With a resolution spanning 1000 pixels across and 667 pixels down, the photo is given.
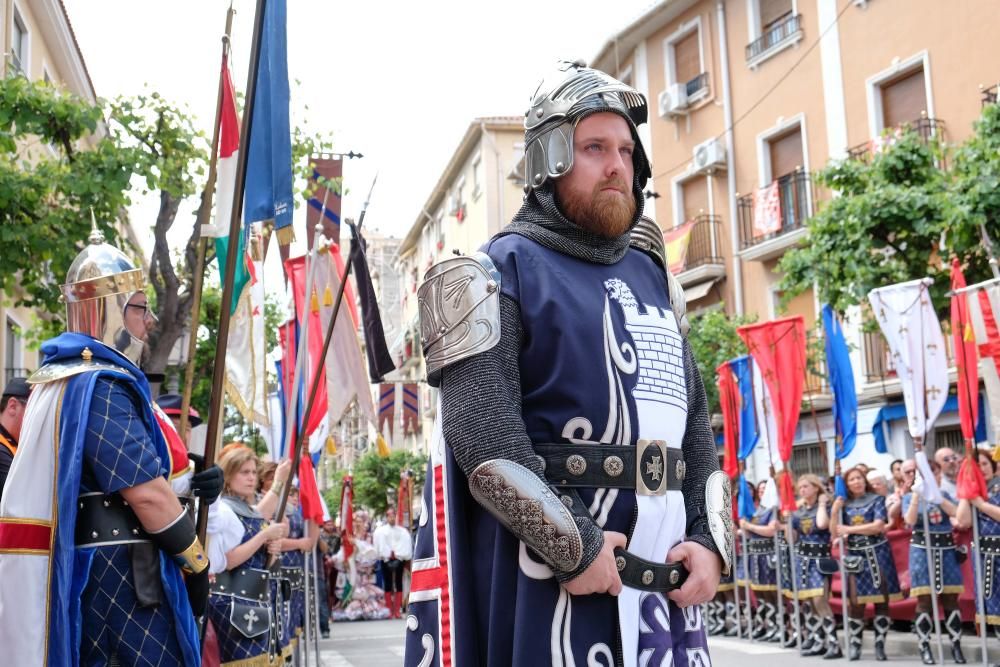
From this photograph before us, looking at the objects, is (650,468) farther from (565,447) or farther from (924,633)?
(924,633)

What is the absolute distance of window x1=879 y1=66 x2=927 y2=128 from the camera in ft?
66.9

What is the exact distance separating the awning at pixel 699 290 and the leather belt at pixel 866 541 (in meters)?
14.1

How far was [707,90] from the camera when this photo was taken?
26.5m

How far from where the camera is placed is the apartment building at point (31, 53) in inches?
768

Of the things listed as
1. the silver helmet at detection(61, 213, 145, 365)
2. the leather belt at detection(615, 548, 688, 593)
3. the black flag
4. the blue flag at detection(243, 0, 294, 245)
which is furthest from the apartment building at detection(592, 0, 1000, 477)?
the leather belt at detection(615, 548, 688, 593)

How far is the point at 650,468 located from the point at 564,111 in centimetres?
95

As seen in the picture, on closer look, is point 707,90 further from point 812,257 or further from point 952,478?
point 952,478

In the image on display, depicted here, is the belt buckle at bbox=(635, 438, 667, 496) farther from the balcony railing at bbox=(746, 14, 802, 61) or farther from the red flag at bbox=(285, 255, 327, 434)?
the balcony railing at bbox=(746, 14, 802, 61)

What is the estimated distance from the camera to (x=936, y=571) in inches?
433

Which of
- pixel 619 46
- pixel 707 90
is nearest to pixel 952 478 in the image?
pixel 707 90

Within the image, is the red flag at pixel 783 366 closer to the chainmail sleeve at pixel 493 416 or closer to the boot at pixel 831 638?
the boot at pixel 831 638

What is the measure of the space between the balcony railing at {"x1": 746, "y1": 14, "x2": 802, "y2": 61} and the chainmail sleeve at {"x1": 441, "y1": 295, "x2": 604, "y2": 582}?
22196 mm

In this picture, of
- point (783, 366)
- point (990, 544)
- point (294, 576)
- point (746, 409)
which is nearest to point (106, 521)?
point (294, 576)

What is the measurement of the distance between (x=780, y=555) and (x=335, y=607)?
12298 millimetres
